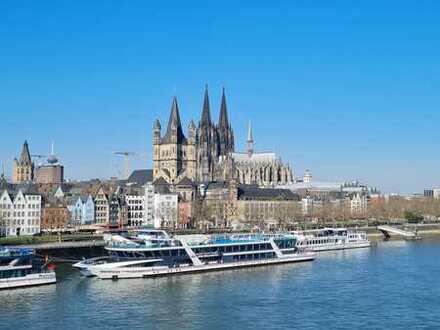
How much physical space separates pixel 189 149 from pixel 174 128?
5797 millimetres

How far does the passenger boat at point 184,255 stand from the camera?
2302 inches

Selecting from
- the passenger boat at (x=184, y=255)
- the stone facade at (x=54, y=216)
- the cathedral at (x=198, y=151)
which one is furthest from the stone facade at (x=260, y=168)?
the passenger boat at (x=184, y=255)

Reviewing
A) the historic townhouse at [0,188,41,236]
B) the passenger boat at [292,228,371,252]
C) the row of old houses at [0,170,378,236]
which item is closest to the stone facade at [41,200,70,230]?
the row of old houses at [0,170,378,236]

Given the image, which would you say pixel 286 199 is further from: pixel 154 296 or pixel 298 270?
pixel 154 296

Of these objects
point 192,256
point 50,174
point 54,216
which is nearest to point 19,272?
point 192,256

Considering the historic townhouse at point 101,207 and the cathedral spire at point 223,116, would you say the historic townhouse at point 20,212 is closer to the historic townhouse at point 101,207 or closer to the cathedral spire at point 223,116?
the historic townhouse at point 101,207

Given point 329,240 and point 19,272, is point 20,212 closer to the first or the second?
point 329,240

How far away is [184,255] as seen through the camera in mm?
62719

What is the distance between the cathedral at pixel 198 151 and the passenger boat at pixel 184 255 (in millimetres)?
73595

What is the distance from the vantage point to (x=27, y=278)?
173ft

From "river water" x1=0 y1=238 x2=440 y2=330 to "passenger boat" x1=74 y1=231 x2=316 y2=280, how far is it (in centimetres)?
150

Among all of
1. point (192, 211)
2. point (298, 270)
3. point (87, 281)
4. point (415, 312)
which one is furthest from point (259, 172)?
point (415, 312)

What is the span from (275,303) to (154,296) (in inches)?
311

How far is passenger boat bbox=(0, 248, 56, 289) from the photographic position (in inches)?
2039
